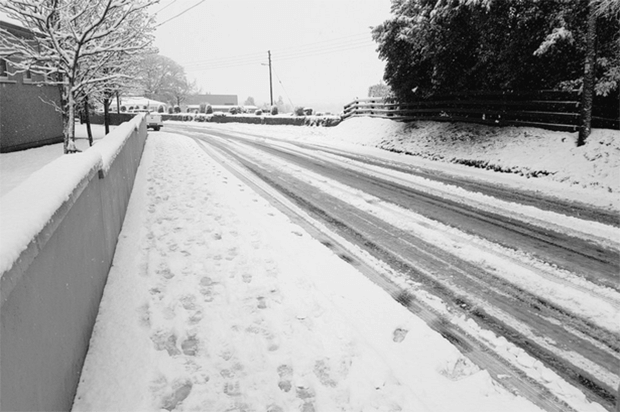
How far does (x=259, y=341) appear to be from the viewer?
3338 mm

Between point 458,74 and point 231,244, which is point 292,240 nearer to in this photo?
point 231,244

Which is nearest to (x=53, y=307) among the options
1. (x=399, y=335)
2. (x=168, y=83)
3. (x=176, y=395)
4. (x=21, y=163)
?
(x=176, y=395)

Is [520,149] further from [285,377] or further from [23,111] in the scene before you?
[23,111]

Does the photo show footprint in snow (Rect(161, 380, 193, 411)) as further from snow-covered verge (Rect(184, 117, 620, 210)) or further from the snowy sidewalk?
snow-covered verge (Rect(184, 117, 620, 210))

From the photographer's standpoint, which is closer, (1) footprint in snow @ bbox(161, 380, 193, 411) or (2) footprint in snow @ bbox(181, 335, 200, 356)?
(1) footprint in snow @ bbox(161, 380, 193, 411)

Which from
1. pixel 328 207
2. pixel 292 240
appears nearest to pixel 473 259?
pixel 292 240

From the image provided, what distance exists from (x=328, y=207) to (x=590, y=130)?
714cm

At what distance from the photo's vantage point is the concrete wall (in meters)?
1.70

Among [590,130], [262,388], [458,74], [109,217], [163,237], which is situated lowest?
[262,388]

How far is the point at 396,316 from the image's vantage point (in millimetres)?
3693

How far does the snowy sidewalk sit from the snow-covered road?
0.01m

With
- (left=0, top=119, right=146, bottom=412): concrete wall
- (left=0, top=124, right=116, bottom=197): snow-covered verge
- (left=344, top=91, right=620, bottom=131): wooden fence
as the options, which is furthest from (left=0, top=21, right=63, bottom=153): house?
(left=0, top=119, right=146, bottom=412): concrete wall

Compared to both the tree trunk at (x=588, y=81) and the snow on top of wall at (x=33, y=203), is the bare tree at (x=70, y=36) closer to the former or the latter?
the snow on top of wall at (x=33, y=203)

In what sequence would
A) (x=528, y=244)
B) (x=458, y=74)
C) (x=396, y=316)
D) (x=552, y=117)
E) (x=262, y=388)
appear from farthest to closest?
(x=458, y=74) → (x=552, y=117) → (x=528, y=244) → (x=396, y=316) → (x=262, y=388)
